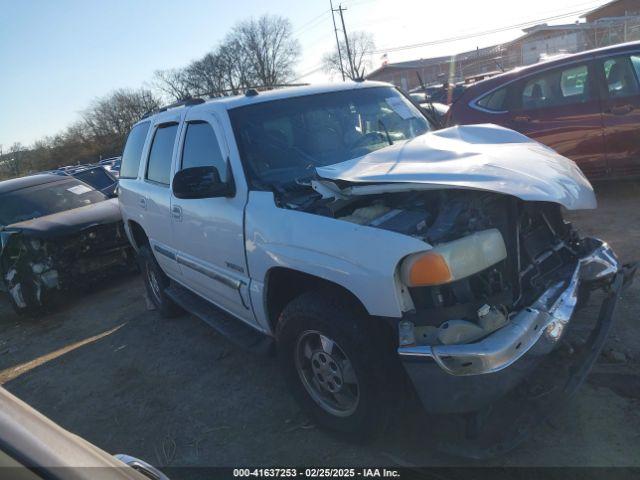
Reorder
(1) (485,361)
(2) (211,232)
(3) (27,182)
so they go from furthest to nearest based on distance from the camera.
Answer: (3) (27,182)
(2) (211,232)
(1) (485,361)

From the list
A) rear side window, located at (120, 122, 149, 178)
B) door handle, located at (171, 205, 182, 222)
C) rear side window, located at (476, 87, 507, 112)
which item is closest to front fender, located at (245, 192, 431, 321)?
door handle, located at (171, 205, 182, 222)

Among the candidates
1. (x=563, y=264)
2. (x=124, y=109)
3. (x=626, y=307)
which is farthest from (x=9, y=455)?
(x=124, y=109)

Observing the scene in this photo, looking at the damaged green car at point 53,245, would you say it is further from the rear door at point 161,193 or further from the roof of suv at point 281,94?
the roof of suv at point 281,94

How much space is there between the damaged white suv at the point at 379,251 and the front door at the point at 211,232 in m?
0.02

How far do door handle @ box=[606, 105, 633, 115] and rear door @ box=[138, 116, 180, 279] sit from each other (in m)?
5.18

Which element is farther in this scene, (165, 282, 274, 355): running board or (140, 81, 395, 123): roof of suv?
(140, 81, 395, 123): roof of suv

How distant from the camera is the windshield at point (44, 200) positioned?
704cm

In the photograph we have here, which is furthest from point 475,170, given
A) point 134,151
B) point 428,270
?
point 134,151

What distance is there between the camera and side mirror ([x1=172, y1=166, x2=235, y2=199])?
3.09 meters

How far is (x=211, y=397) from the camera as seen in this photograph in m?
3.59

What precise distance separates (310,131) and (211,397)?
2.07 meters

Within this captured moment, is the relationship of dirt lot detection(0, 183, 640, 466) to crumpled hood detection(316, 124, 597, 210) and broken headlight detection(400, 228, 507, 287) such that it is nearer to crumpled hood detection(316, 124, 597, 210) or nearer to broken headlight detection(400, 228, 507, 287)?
broken headlight detection(400, 228, 507, 287)

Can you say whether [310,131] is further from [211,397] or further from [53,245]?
[53,245]

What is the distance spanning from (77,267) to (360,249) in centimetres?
523
